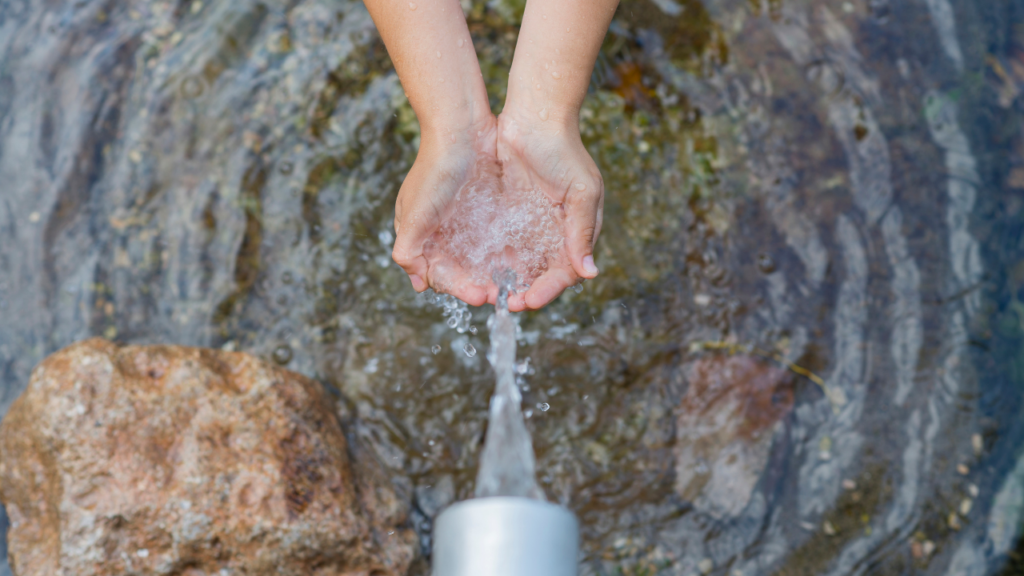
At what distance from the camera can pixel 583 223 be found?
216 cm

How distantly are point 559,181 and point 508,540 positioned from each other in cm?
136

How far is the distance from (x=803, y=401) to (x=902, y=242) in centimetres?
84

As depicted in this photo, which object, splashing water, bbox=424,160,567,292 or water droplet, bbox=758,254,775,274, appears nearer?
splashing water, bbox=424,160,567,292

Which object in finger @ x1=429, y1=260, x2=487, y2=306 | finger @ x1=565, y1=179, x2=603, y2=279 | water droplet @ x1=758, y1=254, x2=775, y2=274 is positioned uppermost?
finger @ x1=565, y1=179, x2=603, y2=279

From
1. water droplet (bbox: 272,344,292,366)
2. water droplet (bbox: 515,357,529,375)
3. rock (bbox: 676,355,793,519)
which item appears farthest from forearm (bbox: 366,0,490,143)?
rock (bbox: 676,355,793,519)

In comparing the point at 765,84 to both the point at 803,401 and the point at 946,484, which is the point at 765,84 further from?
the point at 946,484

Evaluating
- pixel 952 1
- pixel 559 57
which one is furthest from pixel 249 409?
pixel 952 1

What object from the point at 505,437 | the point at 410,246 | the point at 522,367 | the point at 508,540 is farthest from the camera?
the point at 522,367

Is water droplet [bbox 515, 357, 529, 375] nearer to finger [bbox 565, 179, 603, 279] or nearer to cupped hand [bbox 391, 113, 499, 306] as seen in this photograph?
cupped hand [bbox 391, 113, 499, 306]

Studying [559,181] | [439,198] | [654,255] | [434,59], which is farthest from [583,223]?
[654,255]

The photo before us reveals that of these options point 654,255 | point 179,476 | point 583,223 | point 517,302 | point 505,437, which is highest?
point 583,223

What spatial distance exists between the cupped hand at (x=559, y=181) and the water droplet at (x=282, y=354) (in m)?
1.14

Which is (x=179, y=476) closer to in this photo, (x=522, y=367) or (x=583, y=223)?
(x=522, y=367)

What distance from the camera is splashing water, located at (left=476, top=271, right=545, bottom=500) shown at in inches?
105
